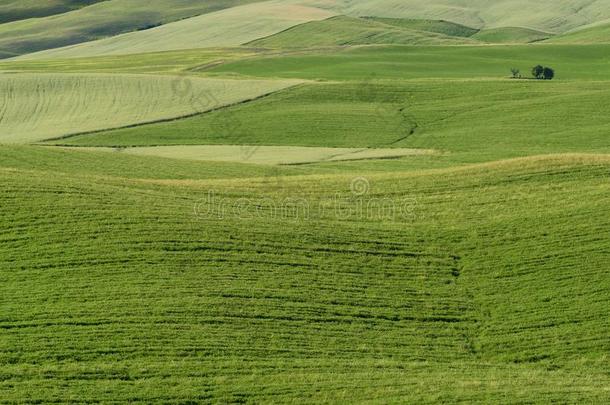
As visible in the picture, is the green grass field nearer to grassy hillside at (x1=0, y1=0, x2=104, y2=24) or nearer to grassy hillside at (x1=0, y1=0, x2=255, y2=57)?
grassy hillside at (x1=0, y1=0, x2=255, y2=57)

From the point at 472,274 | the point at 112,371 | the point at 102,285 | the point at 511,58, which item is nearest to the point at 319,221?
the point at 472,274

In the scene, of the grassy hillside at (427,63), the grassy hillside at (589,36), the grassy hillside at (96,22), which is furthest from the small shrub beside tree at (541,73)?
the grassy hillside at (96,22)

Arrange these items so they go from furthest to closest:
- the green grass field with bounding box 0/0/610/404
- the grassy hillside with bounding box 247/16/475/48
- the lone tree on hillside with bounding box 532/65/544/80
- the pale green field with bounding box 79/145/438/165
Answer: the grassy hillside with bounding box 247/16/475/48 → the lone tree on hillside with bounding box 532/65/544/80 → the pale green field with bounding box 79/145/438/165 → the green grass field with bounding box 0/0/610/404

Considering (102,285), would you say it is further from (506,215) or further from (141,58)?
(141,58)

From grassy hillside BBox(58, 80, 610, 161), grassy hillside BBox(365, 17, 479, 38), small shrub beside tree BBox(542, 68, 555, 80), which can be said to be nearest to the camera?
grassy hillside BBox(58, 80, 610, 161)

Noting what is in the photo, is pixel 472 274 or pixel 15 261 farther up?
pixel 15 261

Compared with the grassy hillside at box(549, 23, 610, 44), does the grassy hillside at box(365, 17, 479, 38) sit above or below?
above

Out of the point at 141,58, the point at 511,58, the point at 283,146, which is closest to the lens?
the point at 283,146

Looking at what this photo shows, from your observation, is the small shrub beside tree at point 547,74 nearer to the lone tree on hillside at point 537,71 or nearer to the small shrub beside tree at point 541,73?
the small shrub beside tree at point 541,73

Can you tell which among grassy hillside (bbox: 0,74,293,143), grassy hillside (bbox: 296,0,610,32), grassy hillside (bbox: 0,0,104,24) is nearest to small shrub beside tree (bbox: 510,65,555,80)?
grassy hillside (bbox: 0,74,293,143)
